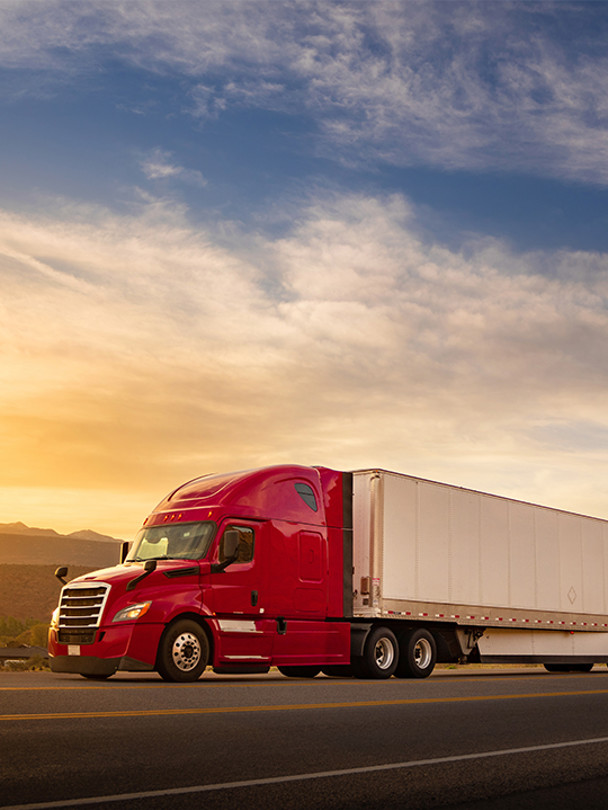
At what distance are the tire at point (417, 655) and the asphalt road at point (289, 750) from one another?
6.51 metres

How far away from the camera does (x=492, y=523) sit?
23.0 metres

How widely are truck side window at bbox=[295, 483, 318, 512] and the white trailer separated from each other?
136 cm

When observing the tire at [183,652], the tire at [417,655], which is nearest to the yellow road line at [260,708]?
the tire at [183,652]

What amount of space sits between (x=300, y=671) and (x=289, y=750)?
42.4ft

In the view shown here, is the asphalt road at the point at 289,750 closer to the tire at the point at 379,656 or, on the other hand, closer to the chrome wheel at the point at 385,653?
the tire at the point at 379,656

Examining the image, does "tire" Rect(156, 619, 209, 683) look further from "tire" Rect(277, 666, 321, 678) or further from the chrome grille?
"tire" Rect(277, 666, 321, 678)

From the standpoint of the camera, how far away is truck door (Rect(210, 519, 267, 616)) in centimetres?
1661

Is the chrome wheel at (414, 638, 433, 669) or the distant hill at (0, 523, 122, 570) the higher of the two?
the distant hill at (0, 523, 122, 570)

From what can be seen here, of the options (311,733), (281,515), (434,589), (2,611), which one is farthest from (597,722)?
(2,611)

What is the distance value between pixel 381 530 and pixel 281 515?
8.68ft

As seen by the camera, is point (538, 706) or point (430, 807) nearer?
point (430, 807)

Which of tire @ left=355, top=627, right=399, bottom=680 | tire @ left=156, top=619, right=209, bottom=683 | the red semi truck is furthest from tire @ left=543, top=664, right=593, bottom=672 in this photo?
tire @ left=156, top=619, right=209, bottom=683

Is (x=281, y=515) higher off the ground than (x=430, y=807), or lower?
higher

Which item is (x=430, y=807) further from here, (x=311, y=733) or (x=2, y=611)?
(x=2, y=611)
